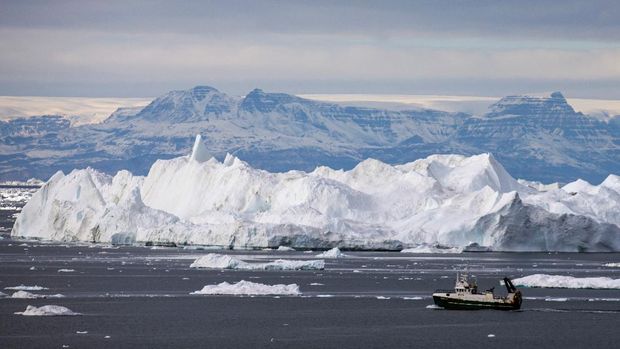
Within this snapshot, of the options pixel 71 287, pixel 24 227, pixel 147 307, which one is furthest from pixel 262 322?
pixel 24 227

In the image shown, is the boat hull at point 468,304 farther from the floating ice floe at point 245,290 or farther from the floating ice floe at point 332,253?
the floating ice floe at point 332,253

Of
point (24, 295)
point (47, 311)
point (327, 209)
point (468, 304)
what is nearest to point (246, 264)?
point (24, 295)

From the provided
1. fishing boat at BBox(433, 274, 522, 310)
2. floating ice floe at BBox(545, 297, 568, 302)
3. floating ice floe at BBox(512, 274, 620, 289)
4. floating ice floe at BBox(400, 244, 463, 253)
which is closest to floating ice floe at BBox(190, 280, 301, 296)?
fishing boat at BBox(433, 274, 522, 310)

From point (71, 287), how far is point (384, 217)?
51.3 m

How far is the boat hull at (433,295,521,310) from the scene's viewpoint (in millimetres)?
63125

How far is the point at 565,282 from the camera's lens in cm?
7250

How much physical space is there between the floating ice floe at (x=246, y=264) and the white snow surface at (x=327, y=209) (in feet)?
76.0

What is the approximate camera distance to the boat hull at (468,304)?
63125 mm

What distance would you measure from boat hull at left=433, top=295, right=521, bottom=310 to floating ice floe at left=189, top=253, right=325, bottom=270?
67.8 feet

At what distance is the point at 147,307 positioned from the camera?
208 ft

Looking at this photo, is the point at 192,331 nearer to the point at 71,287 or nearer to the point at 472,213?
the point at 71,287

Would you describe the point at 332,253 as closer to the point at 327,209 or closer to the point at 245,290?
the point at 327,209

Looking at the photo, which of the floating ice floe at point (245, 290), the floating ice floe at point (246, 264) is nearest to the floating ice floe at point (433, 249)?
the floating ice floe at point (246, 264)

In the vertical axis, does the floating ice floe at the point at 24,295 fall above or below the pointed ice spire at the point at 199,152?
below
